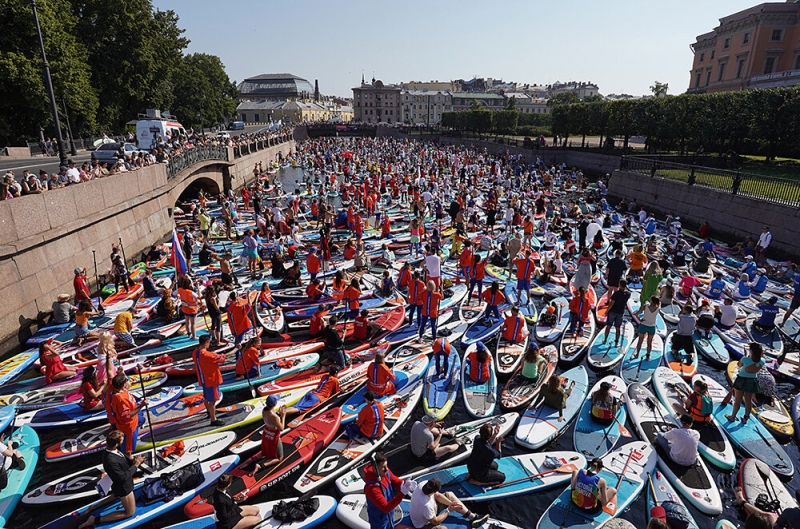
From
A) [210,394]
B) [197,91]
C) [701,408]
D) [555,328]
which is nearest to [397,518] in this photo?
[210,394]

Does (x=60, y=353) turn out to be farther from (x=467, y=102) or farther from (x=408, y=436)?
(x=467, y=102)

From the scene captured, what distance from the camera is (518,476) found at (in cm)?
814

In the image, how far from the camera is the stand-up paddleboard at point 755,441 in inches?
332

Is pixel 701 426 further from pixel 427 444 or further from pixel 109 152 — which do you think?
pixel 109 152

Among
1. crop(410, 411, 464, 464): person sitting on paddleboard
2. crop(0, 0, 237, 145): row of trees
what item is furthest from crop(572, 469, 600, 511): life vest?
crop(0, 0, 237, 145): row of trees

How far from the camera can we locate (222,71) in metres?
81.7

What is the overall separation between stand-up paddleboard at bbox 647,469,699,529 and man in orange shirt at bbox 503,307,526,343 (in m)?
4.94

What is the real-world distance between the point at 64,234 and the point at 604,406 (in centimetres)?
1744

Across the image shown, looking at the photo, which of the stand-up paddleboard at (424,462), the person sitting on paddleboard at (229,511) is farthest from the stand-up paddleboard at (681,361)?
the person sitting on paddleboard at (229,511)

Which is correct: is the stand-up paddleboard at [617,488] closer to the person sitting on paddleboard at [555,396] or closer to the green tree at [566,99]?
the person sitting on paddleboard at [555,396]

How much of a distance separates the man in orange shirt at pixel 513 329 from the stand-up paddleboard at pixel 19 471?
432 inches

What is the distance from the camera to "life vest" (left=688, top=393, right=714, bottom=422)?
9.16 meters

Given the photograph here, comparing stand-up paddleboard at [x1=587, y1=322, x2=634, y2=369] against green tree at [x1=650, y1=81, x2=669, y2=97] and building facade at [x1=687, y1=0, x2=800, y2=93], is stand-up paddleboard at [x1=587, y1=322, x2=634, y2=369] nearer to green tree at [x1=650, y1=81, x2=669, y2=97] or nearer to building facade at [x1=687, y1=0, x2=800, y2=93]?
building facade at [x1=687, y1=0, x2=800, y2=93]

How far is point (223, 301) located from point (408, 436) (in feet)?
29.1
